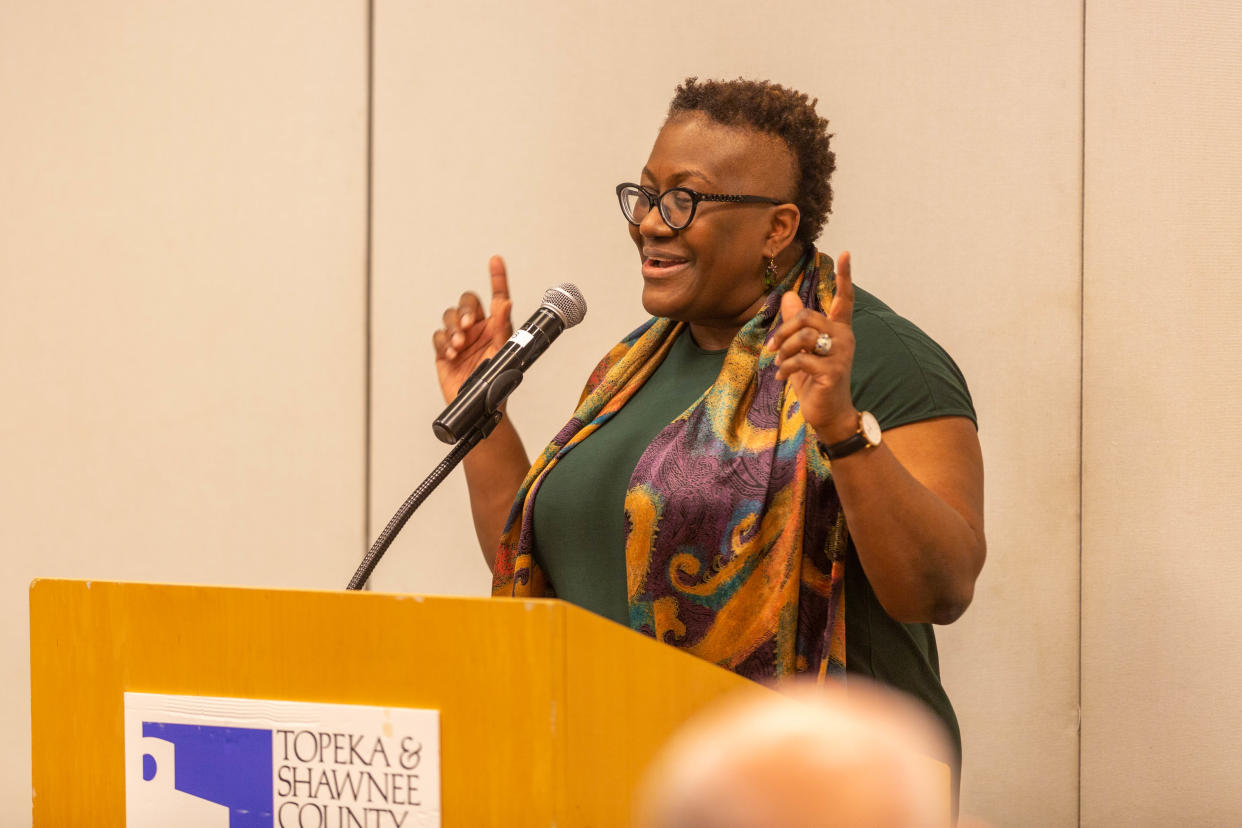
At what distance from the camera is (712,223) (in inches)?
64.4

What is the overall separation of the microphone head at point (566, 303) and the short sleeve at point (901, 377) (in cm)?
37

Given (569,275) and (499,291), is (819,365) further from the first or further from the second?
(569,275)

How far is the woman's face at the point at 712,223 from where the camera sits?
1643mm

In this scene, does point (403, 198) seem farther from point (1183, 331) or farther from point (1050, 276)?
point (1183, 331)

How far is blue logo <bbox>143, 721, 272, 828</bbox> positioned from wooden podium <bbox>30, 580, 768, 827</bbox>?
1.4 inches

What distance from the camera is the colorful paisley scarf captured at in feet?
4.82

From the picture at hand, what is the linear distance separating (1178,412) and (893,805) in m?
1.97

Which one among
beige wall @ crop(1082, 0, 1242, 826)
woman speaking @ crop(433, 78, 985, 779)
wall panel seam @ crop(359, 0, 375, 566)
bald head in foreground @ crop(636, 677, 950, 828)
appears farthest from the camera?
wall panel seam @ crop(359, 0, 375, 566)

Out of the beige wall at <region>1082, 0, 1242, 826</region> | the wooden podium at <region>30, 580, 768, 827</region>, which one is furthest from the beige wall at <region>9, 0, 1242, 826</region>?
the wooden podium at <region>30, 580, 768, 827</region>

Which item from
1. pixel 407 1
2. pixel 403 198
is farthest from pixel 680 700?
pixel 407 1

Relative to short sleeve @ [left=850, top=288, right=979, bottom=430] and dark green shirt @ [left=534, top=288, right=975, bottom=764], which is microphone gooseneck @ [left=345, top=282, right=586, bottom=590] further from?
short sleeve @ [left=850, top=288, right=979, bottom=430]

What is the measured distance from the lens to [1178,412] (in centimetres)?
230

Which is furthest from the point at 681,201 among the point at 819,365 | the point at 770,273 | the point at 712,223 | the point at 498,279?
the point at 819,365

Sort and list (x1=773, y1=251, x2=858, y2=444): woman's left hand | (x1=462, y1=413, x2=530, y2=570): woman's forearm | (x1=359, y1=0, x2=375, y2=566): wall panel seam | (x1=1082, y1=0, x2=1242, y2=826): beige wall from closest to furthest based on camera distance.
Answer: (x1=773, y1=251, x2=858, y2=444): woman's left hand
(x1=462, y1=413, x2=530, y2=570): woman's forearm
(x1=1082, y1=0, x2=1242, y2=826): beige wall
(x1=359, y1=0, x2=375, y2=566): wall panel seam
